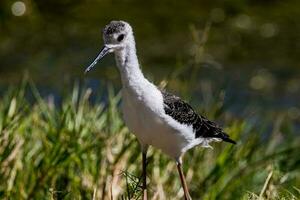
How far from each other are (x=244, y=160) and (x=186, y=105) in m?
1.32

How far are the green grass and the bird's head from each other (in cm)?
87

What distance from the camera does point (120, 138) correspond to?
17.8 feet

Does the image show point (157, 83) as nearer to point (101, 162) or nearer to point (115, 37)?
point (101, 162)

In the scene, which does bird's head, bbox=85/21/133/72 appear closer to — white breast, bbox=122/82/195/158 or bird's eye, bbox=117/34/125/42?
bird's eye, bbox=117/34/125/42

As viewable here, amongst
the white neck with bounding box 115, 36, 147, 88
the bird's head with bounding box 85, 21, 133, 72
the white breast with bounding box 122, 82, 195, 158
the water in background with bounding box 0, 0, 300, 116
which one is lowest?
the white breast with bounding box 122, 82, 195, 158

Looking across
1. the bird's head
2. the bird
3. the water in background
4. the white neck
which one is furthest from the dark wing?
the water in background

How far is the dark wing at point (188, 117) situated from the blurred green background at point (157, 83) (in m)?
0.31

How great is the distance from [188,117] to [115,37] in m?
0.56

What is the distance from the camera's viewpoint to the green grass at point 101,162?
4.88 meters

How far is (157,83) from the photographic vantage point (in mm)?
6199

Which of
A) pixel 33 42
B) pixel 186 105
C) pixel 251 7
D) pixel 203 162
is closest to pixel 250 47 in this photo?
pixel 251 7

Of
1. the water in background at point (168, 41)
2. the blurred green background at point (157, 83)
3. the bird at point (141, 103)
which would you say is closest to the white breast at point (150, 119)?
the bird at point (141, 103)

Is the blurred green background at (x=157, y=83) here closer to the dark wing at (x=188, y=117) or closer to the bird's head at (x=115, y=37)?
the dark wing at (x=188, y=117)

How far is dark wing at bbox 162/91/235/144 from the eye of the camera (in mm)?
4013
